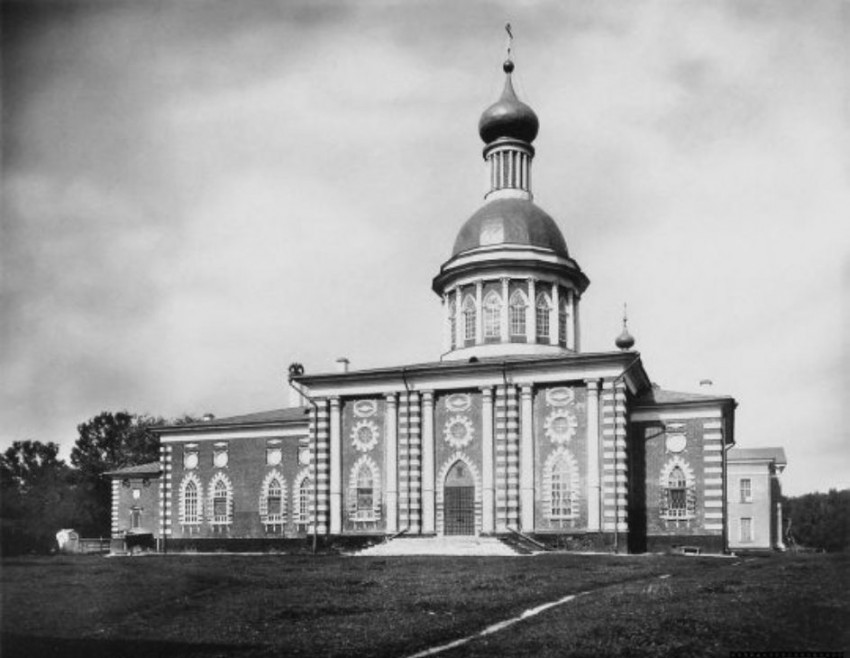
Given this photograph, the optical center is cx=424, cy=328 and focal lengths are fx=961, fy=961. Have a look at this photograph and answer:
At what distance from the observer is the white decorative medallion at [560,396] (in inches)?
1535

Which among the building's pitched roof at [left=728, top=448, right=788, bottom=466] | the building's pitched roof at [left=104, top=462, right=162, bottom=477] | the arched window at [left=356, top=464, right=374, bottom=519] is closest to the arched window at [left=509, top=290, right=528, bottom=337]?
the arched window at [left=356, top=464, right=374, bottom=519]

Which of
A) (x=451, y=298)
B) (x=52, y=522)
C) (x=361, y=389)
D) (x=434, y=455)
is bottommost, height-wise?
(x=52, y=522)

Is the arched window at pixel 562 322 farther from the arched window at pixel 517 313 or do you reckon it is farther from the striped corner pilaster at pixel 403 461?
the striped corner pilaster at pixel 403 461

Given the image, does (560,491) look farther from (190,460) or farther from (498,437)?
(190,460)

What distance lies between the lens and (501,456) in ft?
129

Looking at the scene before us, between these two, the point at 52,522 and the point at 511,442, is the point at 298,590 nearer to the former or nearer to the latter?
the point at 511,442

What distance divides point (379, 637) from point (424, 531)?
81.3ft

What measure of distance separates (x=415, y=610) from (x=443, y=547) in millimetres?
17804

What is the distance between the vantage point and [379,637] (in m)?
15.6

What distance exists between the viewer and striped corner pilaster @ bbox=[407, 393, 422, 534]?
4028 centimetres

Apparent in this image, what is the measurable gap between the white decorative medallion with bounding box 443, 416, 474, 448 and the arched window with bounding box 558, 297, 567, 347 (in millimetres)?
7349

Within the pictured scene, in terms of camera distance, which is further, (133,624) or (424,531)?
(424,531)

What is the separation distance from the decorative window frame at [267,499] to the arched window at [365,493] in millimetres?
6582

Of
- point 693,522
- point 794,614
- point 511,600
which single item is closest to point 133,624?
point 511,600
